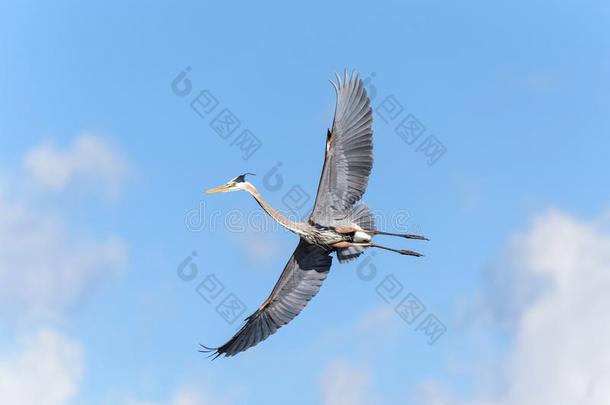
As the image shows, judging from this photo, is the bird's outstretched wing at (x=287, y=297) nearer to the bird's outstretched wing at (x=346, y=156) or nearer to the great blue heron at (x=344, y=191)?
the great blue heron at (x=344, y=191)

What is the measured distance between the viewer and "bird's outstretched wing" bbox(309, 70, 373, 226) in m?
15.9

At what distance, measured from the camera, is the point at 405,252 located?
1652cm

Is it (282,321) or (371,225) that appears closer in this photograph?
(371,225)

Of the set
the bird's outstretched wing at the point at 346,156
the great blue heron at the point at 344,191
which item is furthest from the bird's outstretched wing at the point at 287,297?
the bird's outstretched wing at the point at 346,156

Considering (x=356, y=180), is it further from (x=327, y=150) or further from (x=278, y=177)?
(x=278, y=177)

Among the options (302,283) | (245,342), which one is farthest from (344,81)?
(245,342)

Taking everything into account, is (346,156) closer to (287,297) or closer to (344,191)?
(344,191)

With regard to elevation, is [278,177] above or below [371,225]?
above

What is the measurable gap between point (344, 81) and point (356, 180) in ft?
6.06

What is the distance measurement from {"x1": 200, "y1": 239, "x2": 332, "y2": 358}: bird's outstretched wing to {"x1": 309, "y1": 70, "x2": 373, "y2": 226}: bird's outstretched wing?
1187 millimetres

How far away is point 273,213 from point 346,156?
5.84 feet

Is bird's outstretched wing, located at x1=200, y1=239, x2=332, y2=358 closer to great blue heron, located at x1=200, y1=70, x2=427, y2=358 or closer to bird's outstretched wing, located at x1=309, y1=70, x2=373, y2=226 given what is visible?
great blue heron, located at x1=200, y1=70, x2=427, y2=358

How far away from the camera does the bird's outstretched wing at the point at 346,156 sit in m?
15.9

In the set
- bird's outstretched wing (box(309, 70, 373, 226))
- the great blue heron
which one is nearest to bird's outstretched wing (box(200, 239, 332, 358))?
the great blue heron
